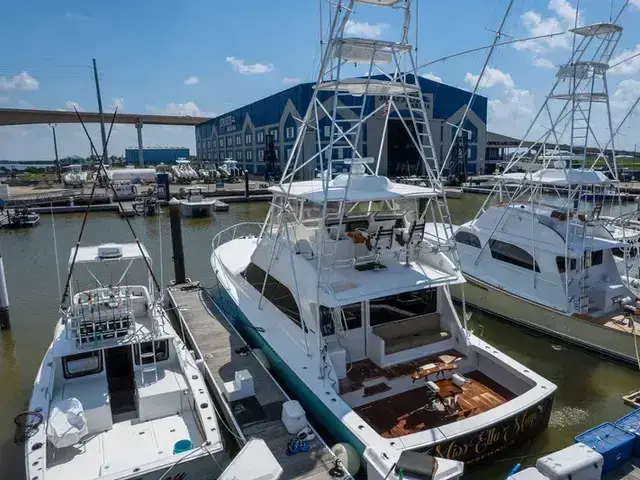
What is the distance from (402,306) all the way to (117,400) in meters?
4.92

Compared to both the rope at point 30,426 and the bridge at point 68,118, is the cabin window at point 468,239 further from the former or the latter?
the bridge at point 68,118

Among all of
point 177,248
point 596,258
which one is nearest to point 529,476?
point 596,258

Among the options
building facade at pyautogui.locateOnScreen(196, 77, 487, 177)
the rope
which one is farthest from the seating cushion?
building facade at pyautogui.locateOnScreen(196, 77, 487, 177)

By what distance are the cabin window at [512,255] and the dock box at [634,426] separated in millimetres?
5675

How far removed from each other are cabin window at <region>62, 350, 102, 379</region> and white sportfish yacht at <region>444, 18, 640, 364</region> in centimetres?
914

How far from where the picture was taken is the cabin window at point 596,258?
11071 mm

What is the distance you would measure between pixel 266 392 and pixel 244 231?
1999cm

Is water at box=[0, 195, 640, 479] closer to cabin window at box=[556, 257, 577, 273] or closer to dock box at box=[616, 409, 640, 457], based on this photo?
dock box at box=[616, 409, 640, 457]

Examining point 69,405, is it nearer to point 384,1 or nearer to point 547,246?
point 384,1

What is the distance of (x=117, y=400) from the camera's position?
7.35 meters

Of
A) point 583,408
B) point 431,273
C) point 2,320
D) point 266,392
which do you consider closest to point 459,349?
point 431,273

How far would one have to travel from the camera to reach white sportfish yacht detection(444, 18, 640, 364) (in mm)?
9922

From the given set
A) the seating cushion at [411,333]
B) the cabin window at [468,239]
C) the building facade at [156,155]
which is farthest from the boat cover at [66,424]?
the building facade at [156,155]

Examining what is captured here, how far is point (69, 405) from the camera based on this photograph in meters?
6.19
